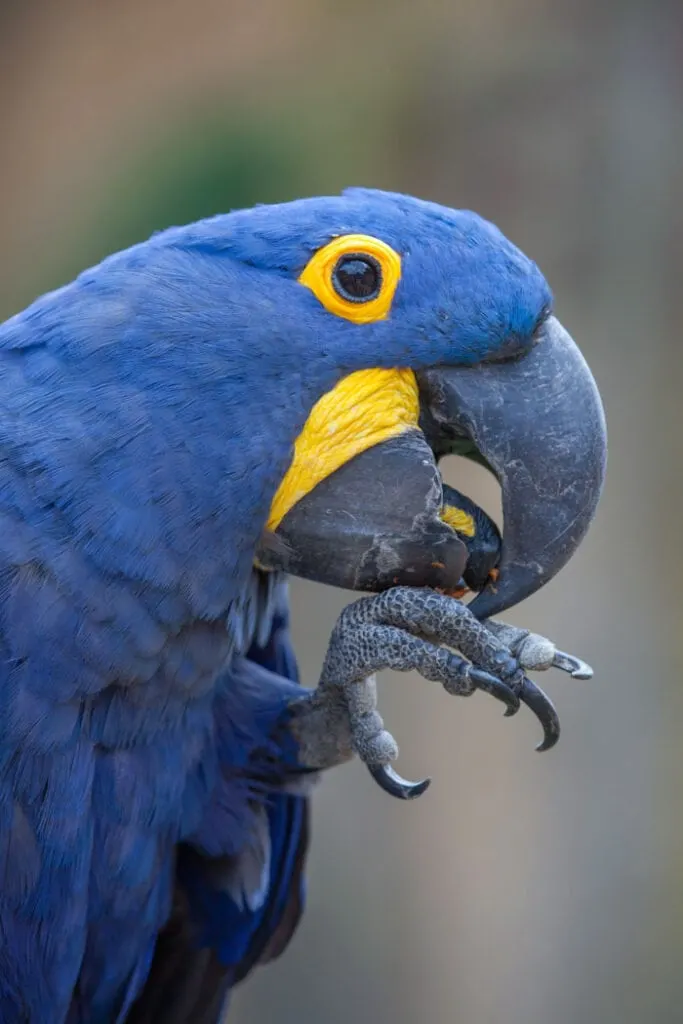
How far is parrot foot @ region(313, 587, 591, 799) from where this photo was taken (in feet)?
4.48

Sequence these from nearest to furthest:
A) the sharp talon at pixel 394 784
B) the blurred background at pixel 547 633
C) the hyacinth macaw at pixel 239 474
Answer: the hyacinth macaw at pixel 239 474, the sharp talon at pixel 394 784, the blurred background at pixel 547 633

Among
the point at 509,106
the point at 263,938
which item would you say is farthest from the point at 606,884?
the point at 509,106

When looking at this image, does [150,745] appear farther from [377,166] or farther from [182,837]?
[377,166]

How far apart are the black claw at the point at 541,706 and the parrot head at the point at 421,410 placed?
4.0 inches

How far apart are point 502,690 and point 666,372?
2.16m

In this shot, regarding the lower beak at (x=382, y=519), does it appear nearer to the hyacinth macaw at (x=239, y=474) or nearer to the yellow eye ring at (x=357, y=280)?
the hyacinth macaw at (x=239, y=474)

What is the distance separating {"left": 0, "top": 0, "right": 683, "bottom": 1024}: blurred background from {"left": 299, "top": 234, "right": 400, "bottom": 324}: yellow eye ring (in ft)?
5.63

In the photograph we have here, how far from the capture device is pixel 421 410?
56.0 inches

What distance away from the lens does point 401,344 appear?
4.54 ft

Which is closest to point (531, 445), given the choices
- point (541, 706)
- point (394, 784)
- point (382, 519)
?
point (382, 519)

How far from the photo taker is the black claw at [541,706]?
53.9 inches

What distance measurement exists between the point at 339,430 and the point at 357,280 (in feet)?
0.58

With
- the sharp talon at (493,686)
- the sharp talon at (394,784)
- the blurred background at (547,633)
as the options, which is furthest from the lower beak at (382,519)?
the blurred background at (547,633)

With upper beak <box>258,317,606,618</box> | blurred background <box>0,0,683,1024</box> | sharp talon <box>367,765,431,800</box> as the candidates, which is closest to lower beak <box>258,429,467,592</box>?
upper beak <box>258,317,606,618</box>
